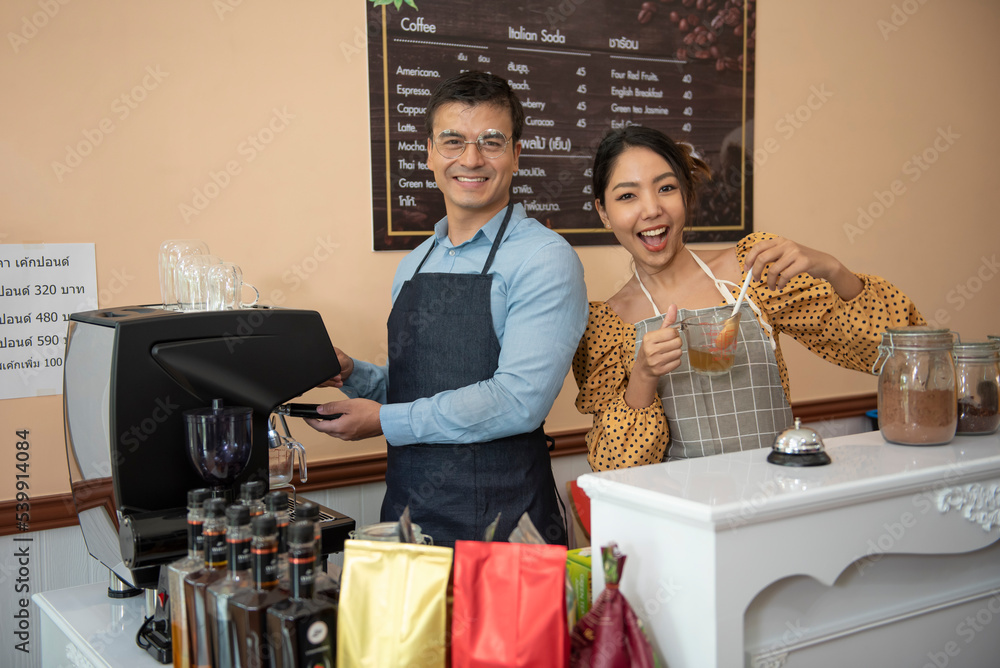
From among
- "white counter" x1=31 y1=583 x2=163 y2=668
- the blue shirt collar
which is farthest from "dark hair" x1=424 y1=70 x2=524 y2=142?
"white counter" x1=31 y1=583 x2=163 y2=668

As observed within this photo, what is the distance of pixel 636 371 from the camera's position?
1589mm

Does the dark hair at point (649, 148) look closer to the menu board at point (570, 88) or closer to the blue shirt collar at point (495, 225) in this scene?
the blue shirt collar at point (495, 225)

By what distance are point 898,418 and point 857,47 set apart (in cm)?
225

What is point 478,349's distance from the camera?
1682 mm

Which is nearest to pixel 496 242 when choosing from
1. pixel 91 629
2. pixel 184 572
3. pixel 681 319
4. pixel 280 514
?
pixel 681 319

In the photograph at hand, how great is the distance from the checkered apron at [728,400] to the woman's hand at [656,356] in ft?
0.42

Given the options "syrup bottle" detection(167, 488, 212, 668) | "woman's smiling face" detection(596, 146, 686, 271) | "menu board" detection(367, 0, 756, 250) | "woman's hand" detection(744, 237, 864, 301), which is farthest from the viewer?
"menu board" detection(367, 0, 756, 250)

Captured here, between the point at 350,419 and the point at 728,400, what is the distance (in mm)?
775

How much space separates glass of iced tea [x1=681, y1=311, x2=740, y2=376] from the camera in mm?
1521

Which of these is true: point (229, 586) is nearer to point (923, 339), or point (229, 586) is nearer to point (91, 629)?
point (91, 629)

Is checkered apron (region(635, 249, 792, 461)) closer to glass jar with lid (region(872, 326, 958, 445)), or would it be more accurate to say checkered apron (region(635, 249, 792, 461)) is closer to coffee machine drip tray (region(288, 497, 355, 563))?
glass jar with lid (region(872, 326, 958, 445))

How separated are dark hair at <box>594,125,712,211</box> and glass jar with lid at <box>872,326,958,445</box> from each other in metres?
0.60

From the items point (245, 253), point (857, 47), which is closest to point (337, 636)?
Result: point (245, 253)

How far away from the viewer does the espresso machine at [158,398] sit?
1.24 metres
